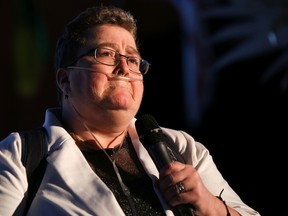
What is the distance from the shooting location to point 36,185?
61.8 inches

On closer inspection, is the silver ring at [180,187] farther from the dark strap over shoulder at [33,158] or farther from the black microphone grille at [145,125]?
the dark strap over shoulder at [33,158]

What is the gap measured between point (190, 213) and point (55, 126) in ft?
1.60

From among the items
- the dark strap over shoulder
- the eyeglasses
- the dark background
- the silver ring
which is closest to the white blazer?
the dark strap over shoulder

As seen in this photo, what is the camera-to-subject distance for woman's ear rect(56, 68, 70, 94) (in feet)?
6.04

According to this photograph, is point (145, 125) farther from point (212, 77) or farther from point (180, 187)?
point (212, 77)

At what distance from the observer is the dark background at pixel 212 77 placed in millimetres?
3734

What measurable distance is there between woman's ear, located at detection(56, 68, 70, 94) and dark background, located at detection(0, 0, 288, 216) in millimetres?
1892

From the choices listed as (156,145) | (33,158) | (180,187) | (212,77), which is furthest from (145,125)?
(212,77)

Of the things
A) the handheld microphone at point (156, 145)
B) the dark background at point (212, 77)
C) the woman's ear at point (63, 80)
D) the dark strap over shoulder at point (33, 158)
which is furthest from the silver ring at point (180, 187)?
the dark background at point (212, 77)

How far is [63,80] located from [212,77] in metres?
2.04

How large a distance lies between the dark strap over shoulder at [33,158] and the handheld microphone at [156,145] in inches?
10.8

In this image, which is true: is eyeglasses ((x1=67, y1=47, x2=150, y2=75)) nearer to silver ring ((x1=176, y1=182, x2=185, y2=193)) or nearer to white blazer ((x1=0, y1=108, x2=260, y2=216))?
white blazer ((x1=0, y1=108, x2=260, y2=216))

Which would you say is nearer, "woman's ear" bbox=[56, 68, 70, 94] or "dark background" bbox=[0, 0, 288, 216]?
"woman's ear" bbox=[56, 68, 70, 94]

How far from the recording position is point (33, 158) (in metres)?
1.60
